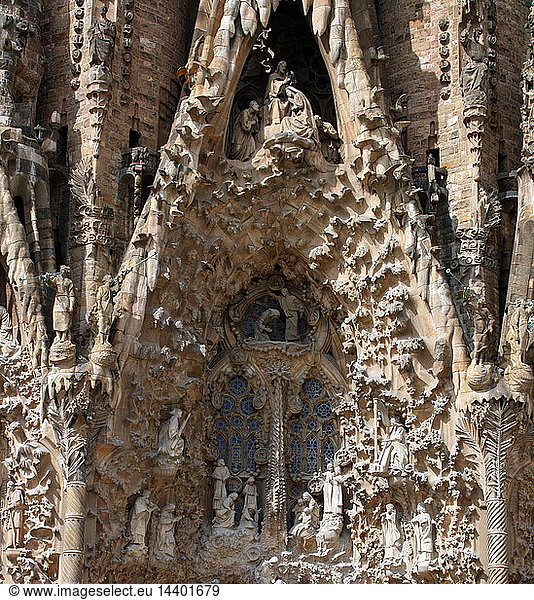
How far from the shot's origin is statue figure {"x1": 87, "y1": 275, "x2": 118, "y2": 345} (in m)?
14.0

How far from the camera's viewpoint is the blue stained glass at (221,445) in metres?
15.6

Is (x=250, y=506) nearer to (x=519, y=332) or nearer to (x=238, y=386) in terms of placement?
(x=238, y=386)

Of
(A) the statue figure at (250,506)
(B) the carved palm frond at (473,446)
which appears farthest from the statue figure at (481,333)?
(A) the statue figure at (250,506)

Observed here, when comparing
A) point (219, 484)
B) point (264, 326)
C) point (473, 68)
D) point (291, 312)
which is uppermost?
point (473, 68)

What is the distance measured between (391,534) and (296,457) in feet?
5.50

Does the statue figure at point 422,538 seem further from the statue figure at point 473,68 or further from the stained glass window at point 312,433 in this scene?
the statue figure at point 473,68

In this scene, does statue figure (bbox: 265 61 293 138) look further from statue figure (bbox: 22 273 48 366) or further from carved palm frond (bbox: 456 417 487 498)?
carved palm frond (bbox: 456 417 487 498)

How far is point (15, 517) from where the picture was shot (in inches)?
547

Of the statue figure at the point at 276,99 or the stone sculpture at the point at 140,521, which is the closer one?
the stone sculpture at the point at 140,521

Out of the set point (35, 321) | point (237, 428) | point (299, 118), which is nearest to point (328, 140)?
point (299, 118)

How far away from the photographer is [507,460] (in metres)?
14.0

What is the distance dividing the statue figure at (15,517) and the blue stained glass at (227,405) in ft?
9.34

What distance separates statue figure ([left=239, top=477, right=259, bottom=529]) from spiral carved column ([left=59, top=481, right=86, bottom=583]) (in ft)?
7.67
